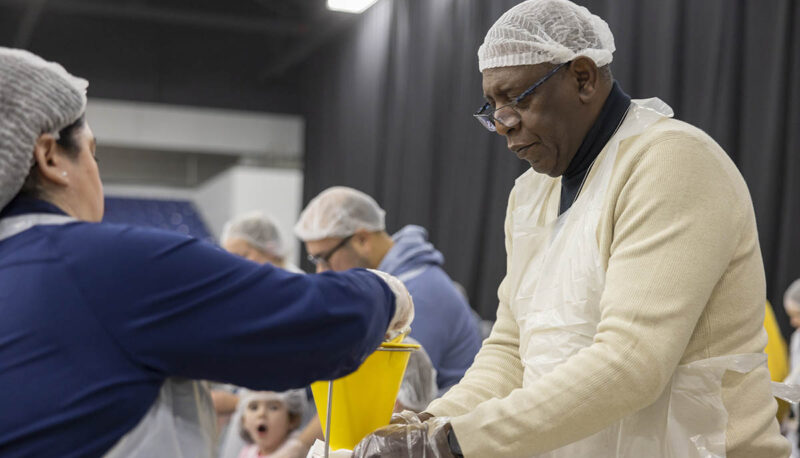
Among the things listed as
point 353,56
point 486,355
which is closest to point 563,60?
point 486,355

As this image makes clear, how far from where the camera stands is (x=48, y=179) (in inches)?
40.1

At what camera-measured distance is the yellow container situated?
1266 millimetres

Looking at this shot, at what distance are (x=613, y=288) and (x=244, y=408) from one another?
2.51 m

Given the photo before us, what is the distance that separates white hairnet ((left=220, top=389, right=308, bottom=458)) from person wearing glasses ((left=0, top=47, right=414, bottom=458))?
2.34 m

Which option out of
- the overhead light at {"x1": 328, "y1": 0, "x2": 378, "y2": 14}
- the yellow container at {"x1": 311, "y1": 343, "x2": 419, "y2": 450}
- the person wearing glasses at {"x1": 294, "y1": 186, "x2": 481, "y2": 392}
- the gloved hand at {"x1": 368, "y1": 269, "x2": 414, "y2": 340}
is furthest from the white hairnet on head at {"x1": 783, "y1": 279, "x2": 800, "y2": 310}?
the overhead light at {"x1": 328, "y1": 0, "x2": 378, "y2": 14}

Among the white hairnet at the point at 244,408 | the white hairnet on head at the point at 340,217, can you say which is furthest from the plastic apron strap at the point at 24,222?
the white hairnet at the point at 244,408

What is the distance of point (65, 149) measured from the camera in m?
1.04

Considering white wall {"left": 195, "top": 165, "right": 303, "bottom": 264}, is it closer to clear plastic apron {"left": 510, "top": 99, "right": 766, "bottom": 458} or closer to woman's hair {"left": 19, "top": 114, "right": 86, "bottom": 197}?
clear plastic apron {"left": 510, "top": 99, "right": 766, "bottom": 458}

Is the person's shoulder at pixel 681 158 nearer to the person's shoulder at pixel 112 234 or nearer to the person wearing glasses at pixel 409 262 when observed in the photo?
the person's shoulder at pixel 112 234

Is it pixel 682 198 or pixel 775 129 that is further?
pixel 775 129

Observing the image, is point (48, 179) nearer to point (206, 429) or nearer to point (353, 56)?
point (206, 429)

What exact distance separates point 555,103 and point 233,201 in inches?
332

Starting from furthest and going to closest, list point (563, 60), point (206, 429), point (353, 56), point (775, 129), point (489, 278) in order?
point (353, 56), point (489, 278), point (775, 129), point (563, 60), point (206, 429)

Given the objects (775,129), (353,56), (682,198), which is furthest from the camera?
(353,56)
